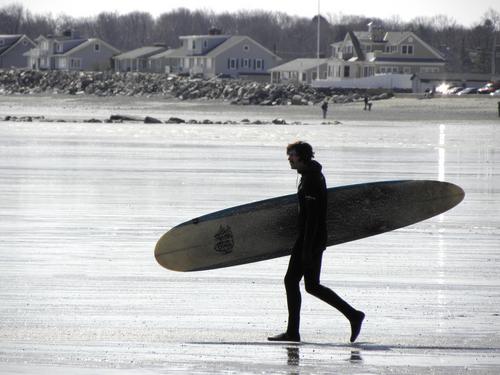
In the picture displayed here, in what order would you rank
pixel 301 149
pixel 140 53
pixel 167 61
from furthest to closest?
pixel 140 53 → pixel 167 61 → pixel 301 149

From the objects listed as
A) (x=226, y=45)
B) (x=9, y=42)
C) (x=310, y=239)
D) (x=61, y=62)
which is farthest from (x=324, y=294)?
(x=9, y=42)

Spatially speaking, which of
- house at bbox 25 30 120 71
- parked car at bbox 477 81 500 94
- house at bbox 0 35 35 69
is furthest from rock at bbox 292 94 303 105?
house at bbox 0 35 35 69

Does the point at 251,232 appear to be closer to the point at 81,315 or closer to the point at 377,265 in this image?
the point at 81,315

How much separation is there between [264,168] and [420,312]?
53.8ft

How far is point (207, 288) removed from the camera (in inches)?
418

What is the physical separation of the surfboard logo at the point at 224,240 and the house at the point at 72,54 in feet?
484

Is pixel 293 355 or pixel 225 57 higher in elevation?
pixel 293 355

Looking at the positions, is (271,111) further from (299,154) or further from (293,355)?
(293,355)

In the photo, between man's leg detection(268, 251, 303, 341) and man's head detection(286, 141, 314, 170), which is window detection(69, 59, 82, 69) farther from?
man's head detection(286, 141, 314, 170)

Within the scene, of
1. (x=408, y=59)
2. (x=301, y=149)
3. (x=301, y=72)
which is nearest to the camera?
(x=301, y=149)

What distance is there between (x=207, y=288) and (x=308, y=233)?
2539 millimetres

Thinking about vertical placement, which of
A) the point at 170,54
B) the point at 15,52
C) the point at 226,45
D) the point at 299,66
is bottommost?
the point at 299,66

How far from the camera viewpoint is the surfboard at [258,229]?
9.16 meters

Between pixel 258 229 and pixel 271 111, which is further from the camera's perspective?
pixel 271 111
